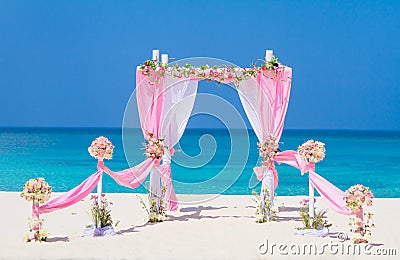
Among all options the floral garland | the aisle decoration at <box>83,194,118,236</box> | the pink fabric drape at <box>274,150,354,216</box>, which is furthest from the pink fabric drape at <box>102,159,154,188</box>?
the pink fabric drape at <box>274,150,354,216</box>

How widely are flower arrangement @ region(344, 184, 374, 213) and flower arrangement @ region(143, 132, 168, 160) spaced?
336 cm

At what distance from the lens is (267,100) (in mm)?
10258

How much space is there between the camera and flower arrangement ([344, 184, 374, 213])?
8234 mm

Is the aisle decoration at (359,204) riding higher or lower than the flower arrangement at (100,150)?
lower

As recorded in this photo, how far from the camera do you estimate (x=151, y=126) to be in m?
10.5

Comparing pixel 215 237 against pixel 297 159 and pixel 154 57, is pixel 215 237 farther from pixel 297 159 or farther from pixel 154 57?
pixel 154 57

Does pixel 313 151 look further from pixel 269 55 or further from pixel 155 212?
pixel 155 212

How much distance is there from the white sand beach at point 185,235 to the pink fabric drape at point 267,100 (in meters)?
1.37

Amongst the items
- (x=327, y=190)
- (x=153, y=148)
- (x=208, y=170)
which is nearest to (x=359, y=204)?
(x=327, y=190)

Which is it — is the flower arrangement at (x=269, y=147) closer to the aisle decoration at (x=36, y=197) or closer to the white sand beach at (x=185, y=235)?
the white sand beach at (x=185, y=235)

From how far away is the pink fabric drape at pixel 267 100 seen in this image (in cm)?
1024

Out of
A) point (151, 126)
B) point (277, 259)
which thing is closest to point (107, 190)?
point (151, 126)

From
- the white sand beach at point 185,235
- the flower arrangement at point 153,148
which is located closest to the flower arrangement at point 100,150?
the flower arrangement at point 153,148

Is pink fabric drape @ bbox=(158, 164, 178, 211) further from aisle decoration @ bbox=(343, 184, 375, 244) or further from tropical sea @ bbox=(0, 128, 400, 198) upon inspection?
aisle decoration @ bbox=(343, 184, 375, 244)
